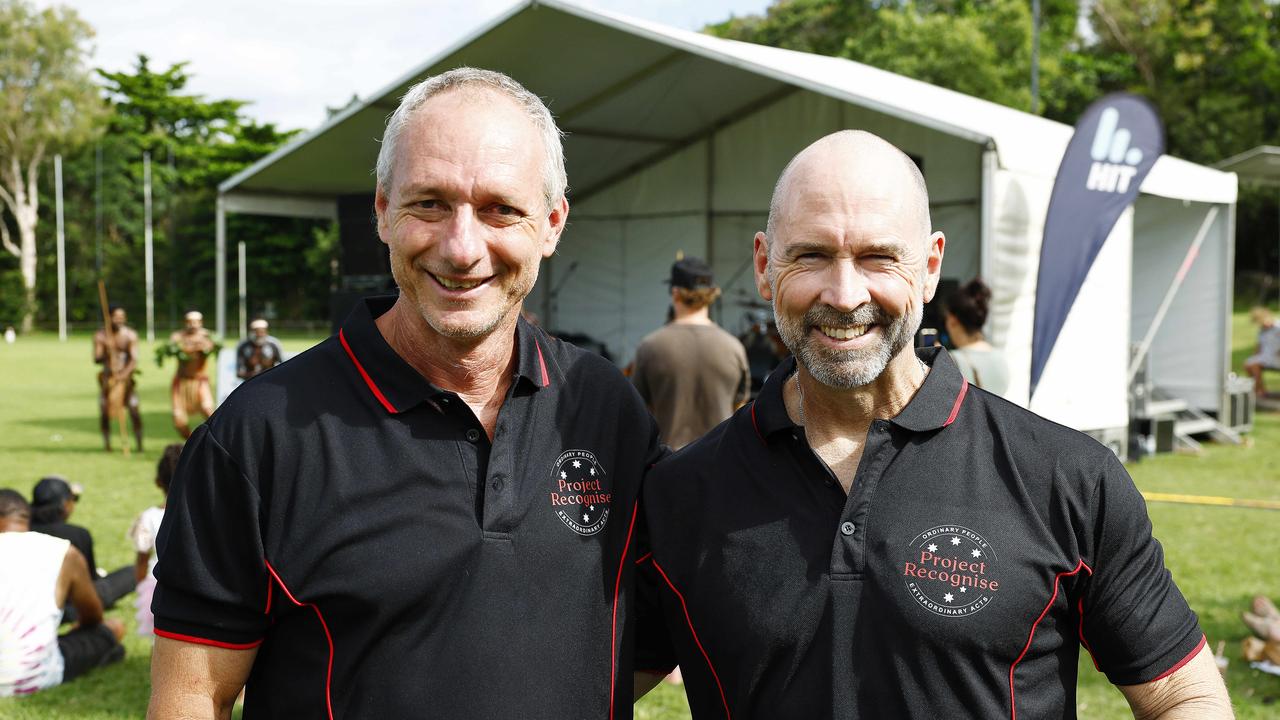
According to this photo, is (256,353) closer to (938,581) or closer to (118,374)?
(118,374)

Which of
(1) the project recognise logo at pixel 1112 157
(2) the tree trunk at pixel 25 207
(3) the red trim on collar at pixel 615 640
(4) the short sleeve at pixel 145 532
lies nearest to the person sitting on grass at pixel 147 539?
(4) the short sleeve at pixel 145 532

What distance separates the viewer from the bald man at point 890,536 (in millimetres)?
1762

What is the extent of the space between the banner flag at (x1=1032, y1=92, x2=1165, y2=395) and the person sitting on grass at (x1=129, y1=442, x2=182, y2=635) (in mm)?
5501

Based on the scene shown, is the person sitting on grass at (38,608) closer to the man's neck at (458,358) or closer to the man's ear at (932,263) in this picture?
the man's neck at (458,358)

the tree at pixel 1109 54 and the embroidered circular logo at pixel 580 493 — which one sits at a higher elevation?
the tree at pixel 1109 54

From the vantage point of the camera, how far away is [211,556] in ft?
5.62

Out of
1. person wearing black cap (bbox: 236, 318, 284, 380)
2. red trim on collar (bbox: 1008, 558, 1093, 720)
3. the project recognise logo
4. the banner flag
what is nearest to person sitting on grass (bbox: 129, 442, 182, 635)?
red trim on collar (bbox: 1008, 558, 1093, 720)

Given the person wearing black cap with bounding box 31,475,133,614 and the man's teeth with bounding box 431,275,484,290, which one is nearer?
the man's teeth with bounding box 431,275,484,290

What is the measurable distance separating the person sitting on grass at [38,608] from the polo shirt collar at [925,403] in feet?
15.2

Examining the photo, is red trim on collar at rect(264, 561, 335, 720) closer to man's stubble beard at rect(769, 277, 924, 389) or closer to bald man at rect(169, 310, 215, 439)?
man's stubble beard at rect(769, 277, 924, 389)

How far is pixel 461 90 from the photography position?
1858mm

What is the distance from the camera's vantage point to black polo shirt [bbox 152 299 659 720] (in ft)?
5.68

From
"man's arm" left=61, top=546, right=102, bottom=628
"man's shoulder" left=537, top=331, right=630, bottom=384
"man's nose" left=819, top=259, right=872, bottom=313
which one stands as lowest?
"man's arm" left=61, top=546, right=102, bottom=628

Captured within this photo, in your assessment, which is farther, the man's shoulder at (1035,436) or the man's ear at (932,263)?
the man's ear at (932,263)
